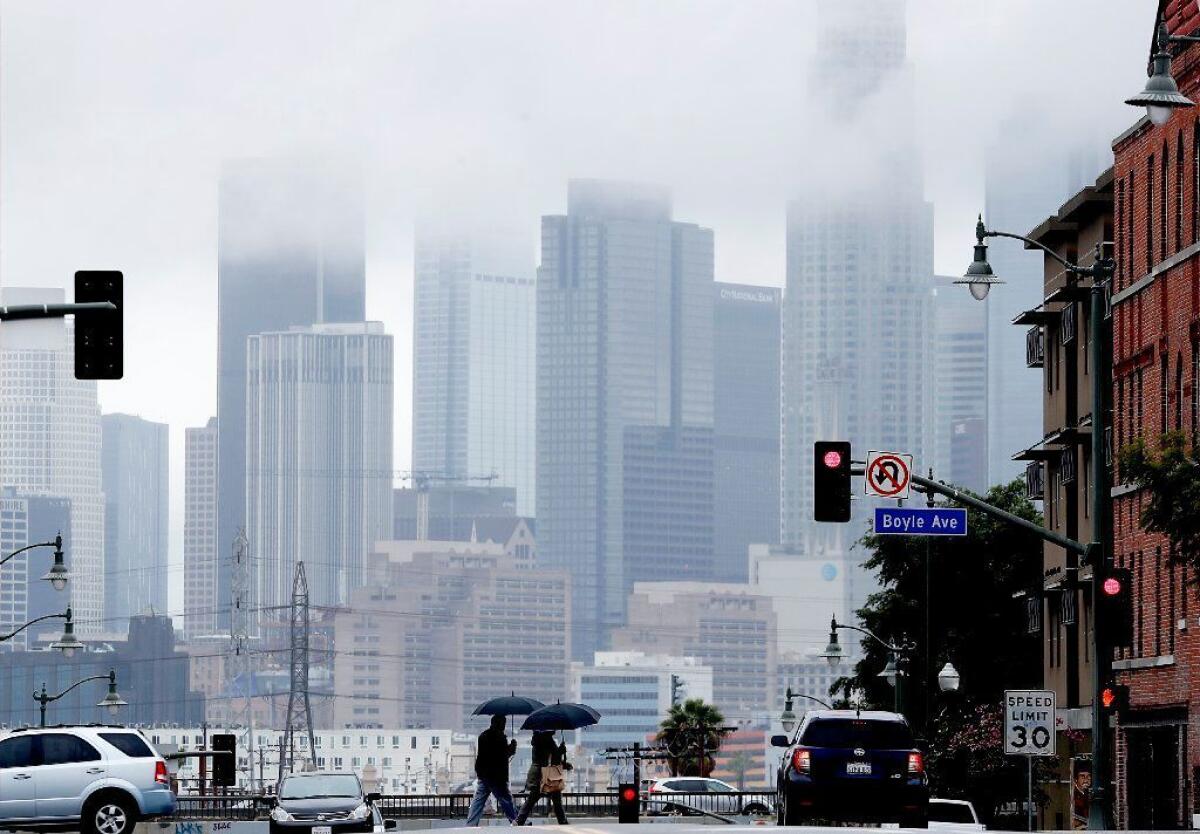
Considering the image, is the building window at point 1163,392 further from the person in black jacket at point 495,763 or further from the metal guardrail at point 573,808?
the metal guardrail at point 573,808

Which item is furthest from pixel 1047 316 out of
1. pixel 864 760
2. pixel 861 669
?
pixel 864 760

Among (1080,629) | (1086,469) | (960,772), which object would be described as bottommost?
(960,772)

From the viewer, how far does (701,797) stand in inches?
3511

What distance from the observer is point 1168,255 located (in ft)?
182

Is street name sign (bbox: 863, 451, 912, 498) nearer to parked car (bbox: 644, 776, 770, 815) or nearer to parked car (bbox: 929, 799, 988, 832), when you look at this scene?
parked car (bbox: 929, 799, 988, 832)

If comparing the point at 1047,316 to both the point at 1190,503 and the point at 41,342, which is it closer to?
the point at 1190,503

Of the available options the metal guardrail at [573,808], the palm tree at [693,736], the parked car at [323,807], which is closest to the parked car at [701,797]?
the metal guardrail at [573,808]

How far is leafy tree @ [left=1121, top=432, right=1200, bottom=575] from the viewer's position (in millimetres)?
36781

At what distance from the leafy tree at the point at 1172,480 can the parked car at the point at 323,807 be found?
13.8 meters

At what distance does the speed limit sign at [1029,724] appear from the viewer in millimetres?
38625

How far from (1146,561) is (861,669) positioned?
4492 centimetres

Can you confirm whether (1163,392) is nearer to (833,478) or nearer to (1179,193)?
(1179,193)

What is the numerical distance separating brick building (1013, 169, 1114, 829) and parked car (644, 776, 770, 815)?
974 cm

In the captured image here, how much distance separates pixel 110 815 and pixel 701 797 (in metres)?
54.9
